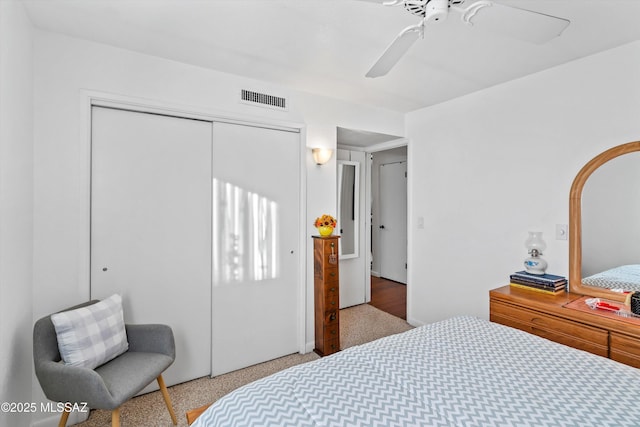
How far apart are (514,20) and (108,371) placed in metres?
2.71

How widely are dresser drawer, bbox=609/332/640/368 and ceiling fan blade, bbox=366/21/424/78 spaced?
204 cm

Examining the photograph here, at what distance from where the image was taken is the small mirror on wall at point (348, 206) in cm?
420

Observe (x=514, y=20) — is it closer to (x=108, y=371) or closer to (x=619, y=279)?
(x=619, y=279)

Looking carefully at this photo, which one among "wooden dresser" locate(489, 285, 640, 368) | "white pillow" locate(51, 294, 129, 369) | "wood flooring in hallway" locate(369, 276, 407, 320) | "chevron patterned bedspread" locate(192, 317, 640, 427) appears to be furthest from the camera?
"wood flooring in hallway" locate(369, 276, 407, 320)

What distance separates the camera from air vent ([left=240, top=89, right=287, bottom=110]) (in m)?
2.64

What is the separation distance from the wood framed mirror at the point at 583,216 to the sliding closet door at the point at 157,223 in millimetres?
2855

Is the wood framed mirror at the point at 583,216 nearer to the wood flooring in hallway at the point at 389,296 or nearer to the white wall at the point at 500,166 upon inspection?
the white wall at the point at 500,166

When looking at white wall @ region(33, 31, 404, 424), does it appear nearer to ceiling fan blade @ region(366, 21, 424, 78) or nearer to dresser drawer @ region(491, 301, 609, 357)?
ceiling fan blade @ region(366, 21, 424, 78)

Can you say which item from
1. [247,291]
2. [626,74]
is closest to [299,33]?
[247,291]

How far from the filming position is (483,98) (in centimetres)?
290

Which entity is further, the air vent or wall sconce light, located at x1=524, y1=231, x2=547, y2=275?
the air vent

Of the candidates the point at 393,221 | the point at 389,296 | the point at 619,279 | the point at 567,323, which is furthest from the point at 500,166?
the point at 393,221

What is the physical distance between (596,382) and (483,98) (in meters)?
2.46

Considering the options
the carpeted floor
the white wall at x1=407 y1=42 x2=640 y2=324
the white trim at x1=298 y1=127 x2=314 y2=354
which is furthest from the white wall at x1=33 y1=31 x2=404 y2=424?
the white wall at x1=407 y1=42 x2=640 y2=324
